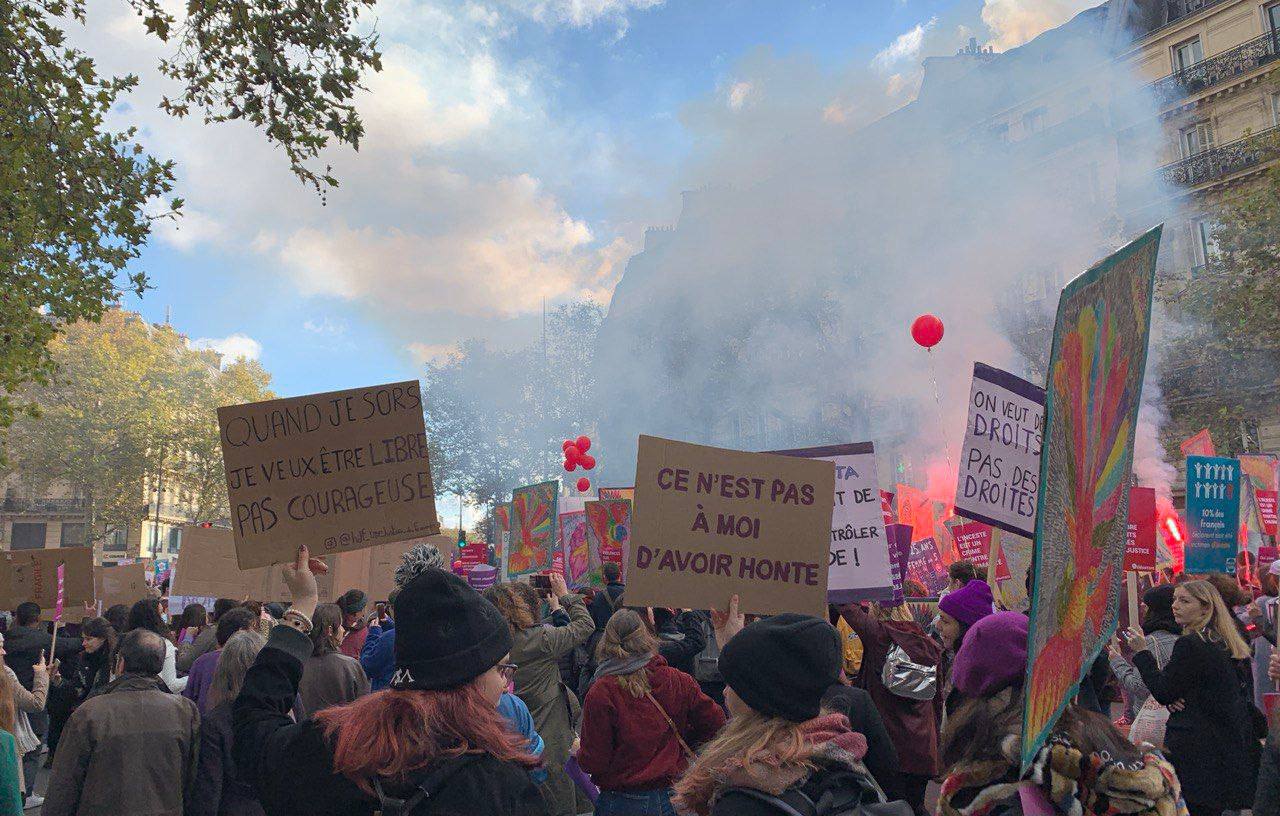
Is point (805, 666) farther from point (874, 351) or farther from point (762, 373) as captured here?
point (762, 373)

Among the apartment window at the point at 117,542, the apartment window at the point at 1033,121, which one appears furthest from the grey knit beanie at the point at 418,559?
the apartment window at the point at 117,542

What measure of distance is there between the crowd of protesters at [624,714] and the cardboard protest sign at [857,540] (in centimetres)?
16

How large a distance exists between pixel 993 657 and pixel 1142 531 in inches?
298

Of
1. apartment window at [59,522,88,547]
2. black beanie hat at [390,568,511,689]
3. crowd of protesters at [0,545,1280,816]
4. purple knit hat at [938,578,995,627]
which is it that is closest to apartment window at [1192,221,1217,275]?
crowd of protesters at [0,545,1280,816]

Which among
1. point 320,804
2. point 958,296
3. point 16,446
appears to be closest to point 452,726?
point 320,804

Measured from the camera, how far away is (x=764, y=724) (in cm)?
244

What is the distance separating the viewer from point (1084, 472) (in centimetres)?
204

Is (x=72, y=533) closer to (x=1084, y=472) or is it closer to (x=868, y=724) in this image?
(x=868, y=724)

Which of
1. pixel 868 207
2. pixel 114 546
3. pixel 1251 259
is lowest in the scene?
pixel 114 546

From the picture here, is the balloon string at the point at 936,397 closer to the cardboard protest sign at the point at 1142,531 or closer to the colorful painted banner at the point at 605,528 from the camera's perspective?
the colorful painted banner at the point at 605,528

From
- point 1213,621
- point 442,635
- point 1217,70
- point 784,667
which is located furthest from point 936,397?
point 442,635

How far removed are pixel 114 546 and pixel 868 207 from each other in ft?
182

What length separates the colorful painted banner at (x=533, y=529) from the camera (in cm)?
1263

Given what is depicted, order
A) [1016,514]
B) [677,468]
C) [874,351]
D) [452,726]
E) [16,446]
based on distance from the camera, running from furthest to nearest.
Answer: [16,446]
[874,351]
[1016,514]
[677,468]
[452,726]
